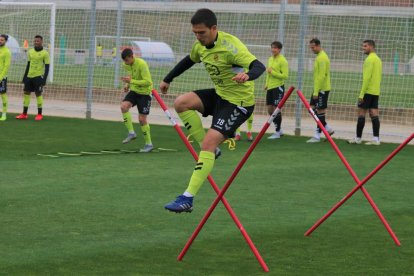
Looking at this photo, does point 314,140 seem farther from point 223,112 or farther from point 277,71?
point 223,112

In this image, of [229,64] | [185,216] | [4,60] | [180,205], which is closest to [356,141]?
[4,60]

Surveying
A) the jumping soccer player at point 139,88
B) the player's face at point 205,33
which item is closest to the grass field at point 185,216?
the jumping soccer player at point 139,88

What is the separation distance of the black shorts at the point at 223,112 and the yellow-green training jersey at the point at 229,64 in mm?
57

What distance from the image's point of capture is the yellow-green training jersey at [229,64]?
347 inches

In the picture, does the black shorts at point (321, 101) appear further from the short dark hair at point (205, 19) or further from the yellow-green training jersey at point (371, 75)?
the short dark hair at point (205, 19)

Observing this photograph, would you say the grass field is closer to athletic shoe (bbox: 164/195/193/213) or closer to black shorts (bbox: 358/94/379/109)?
athletic shoe (bbox: 164/195/193/213)

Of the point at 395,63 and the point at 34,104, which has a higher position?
the point at 395,63

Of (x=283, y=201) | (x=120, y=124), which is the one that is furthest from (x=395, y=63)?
(x=283, y=201)

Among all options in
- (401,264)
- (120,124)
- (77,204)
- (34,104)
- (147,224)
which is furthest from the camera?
(34,104)

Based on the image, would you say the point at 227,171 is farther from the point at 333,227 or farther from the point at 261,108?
the point at 261,108

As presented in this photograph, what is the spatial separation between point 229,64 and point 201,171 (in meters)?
1.12

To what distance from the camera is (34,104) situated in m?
28.9

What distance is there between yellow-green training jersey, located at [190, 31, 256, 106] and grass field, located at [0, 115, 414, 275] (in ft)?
4.55

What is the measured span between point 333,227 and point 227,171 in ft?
14.9
